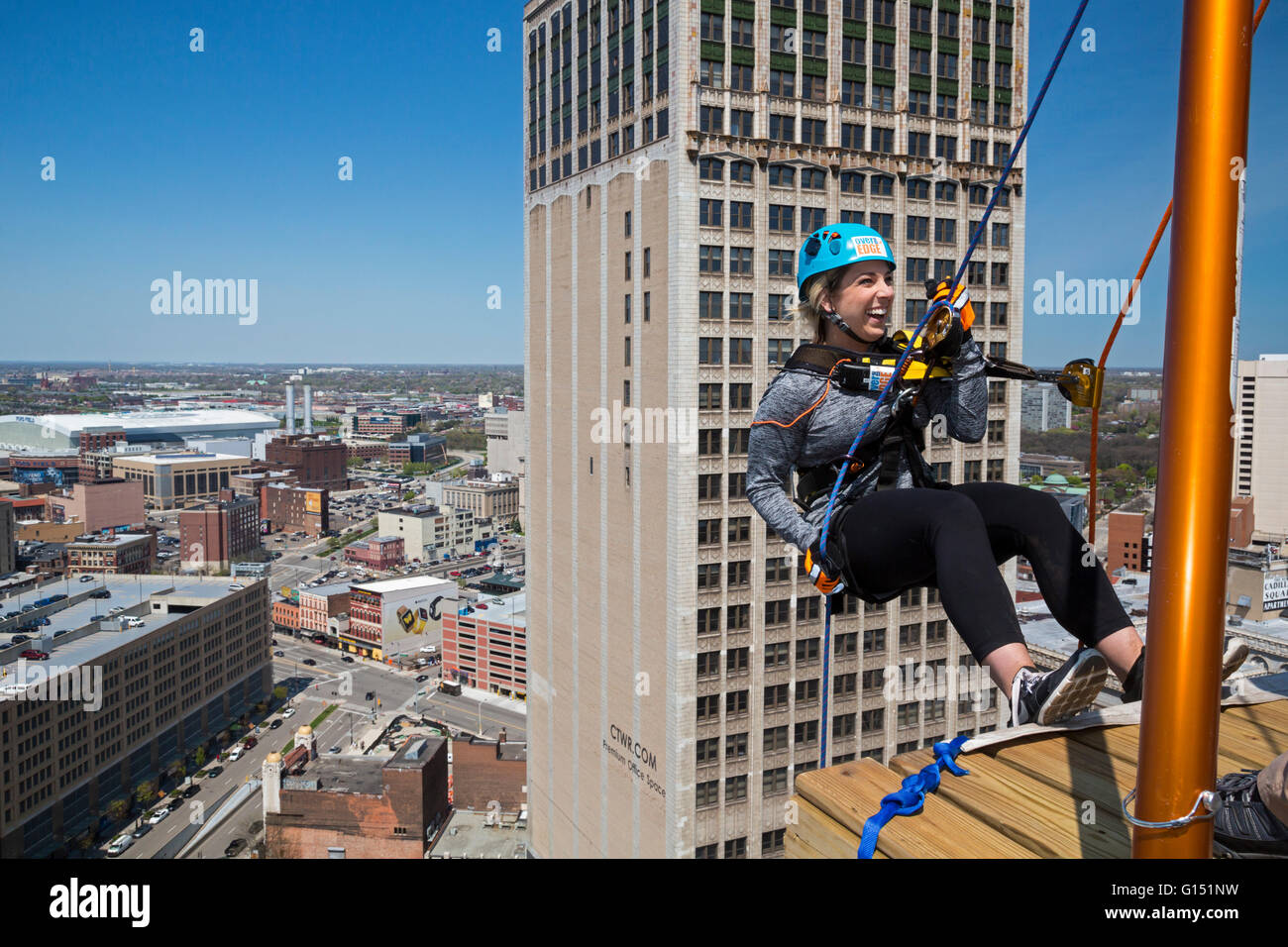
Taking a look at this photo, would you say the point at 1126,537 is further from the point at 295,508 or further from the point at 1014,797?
the point at 295,508

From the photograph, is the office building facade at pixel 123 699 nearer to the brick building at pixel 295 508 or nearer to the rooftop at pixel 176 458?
the brick building at pixel 295 508

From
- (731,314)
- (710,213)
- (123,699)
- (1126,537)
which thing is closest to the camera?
(1126,537)

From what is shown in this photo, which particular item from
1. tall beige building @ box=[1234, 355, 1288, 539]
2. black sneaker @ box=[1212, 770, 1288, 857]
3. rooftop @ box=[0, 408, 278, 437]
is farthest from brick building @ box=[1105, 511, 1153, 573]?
rooftop @ box=[0, 408, 278, 437]

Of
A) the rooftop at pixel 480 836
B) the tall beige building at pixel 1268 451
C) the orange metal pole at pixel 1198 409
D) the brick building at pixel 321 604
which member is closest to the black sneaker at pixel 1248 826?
the orange metal pole at pixel 1198 409

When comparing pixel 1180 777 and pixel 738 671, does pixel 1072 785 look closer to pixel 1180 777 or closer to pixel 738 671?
pixel 1180 777

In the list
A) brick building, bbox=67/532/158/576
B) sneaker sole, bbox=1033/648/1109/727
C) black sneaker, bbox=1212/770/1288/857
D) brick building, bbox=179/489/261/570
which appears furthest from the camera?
brick building, bbox=179/489/261/570

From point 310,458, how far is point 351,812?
106824 mm

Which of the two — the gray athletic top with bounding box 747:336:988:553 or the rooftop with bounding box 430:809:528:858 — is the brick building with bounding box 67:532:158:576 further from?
the gray athletic top with bounding box 747:336:988:553

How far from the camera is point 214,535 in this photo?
98.9 metres

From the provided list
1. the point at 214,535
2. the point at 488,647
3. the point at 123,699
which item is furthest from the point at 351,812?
the point at 214,535

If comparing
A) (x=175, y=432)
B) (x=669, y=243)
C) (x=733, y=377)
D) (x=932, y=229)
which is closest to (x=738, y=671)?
(x=733, y=377)

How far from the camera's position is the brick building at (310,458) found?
140 m

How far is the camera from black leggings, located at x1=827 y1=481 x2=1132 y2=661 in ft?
10.9

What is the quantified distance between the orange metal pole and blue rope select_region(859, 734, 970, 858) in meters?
1.20
